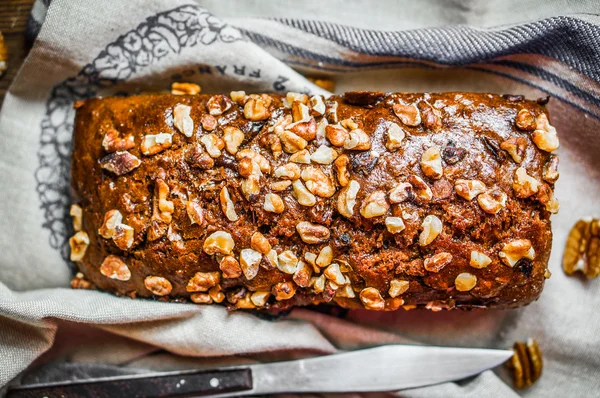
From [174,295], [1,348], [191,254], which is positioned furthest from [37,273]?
[191,254]

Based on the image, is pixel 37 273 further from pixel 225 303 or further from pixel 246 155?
pixel 246 155

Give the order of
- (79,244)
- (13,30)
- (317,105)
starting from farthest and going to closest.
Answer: (13,30)
(79,244)
(317,105)

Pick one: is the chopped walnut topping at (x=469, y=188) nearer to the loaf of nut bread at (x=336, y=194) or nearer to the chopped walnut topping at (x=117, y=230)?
the loaf of nut bread at (x=336, y=194)

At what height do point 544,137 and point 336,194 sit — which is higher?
point 544,137

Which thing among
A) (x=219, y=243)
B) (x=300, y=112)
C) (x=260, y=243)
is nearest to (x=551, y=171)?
(x=300, y=112)

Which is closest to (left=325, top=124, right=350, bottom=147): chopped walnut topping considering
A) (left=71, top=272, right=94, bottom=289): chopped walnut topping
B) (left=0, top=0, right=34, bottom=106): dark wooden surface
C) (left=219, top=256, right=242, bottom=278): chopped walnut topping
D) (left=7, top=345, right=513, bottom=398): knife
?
(left=219, top=256, right=242, bottom=278): chopped walnut topping

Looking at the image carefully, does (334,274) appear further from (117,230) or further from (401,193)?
(117,230)

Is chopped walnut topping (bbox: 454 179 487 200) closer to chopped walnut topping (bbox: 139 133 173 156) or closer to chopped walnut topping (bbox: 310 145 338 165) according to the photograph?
chopped walnut topping (bbox: 310 145 338 165)

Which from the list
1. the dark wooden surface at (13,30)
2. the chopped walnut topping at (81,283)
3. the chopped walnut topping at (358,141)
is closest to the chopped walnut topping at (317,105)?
the chopped walnut topping at (358,141)
